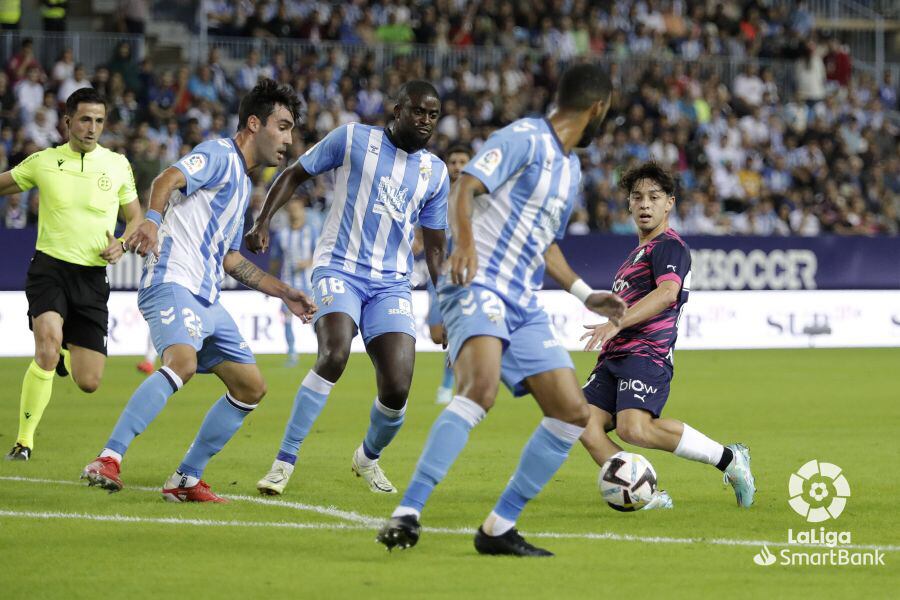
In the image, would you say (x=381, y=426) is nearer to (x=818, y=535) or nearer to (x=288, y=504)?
(x=288, y=504)

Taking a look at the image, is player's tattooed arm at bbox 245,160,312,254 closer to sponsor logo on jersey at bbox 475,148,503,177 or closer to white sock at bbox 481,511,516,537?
sponsor logo on jersey at bbox 475,148,503,177

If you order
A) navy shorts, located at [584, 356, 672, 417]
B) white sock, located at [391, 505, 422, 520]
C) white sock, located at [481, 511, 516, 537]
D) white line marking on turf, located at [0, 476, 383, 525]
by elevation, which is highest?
navy shorts, located at [584, 356, 672, 417]

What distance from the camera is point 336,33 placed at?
1008 inches

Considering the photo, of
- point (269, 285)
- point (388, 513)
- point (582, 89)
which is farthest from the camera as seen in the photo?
point (269, 285)

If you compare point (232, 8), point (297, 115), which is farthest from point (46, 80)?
point (297, 115)

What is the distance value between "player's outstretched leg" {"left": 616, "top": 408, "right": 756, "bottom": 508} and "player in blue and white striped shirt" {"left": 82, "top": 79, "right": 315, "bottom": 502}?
1865 mm

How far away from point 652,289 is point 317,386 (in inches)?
78.3

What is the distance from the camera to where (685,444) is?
7859 millimetres

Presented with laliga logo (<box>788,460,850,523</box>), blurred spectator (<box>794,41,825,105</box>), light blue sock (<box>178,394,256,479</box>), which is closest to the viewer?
laliga logo (<box>788,460,850,523</box>)

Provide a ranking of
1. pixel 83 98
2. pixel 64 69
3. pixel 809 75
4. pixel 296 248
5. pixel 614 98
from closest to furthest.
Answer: pixel 83 98, pixel 296 248, pixel 64 69, pixel 614 98, pixel 809 75

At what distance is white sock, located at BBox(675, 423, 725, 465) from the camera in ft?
25.8

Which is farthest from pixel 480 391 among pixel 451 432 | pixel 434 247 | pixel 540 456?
pixel 434 247

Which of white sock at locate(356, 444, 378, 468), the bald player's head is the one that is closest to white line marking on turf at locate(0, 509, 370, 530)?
white sock at locate(356, 444, 378, 468)

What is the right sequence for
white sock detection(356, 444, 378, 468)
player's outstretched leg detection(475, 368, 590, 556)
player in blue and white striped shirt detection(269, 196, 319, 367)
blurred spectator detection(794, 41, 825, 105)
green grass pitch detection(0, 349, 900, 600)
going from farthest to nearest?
blurred spectator detection(794, 41, 825, 105) < player in blue and white striped shirt detection(269, 196, 319, 367) < white sock detection(356, 444, 378, 468) < player's outstretched leg detection(475, 368, 590, 556) < green grass pitch detection(0, 349, 900, 600)
